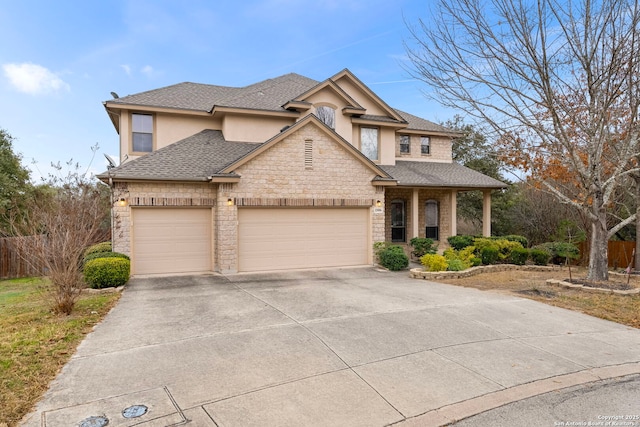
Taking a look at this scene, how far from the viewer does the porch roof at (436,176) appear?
15484mm

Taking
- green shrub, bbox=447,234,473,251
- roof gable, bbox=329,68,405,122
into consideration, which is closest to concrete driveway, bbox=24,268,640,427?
green shrub, bbox=447,234,473,251

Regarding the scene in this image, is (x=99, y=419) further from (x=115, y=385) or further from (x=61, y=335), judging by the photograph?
(x=61, y=335)

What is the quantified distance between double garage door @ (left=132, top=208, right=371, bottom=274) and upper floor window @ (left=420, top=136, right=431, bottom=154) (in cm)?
692

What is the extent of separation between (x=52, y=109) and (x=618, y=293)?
25.6 m

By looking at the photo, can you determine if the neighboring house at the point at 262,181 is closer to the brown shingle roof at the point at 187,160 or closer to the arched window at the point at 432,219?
the brown shingle roof at the point at 187,160

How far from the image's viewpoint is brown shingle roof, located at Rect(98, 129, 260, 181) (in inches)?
450

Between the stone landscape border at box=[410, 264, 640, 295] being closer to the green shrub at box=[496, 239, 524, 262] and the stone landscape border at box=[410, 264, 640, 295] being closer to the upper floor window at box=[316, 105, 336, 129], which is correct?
the green shrub at box=[496, 239, 524, 262]

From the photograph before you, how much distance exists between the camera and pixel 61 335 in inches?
233

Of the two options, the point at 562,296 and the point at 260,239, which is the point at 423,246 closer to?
the point at 562,296

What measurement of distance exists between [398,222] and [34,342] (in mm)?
14395

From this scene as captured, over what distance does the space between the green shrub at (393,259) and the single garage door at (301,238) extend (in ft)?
2.71

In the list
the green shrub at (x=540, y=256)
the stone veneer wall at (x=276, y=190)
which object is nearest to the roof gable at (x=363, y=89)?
the stone veneer wall at (x=276, y=190)

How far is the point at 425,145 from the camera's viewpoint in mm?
18953

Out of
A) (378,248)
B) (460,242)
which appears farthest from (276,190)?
(460,242)
